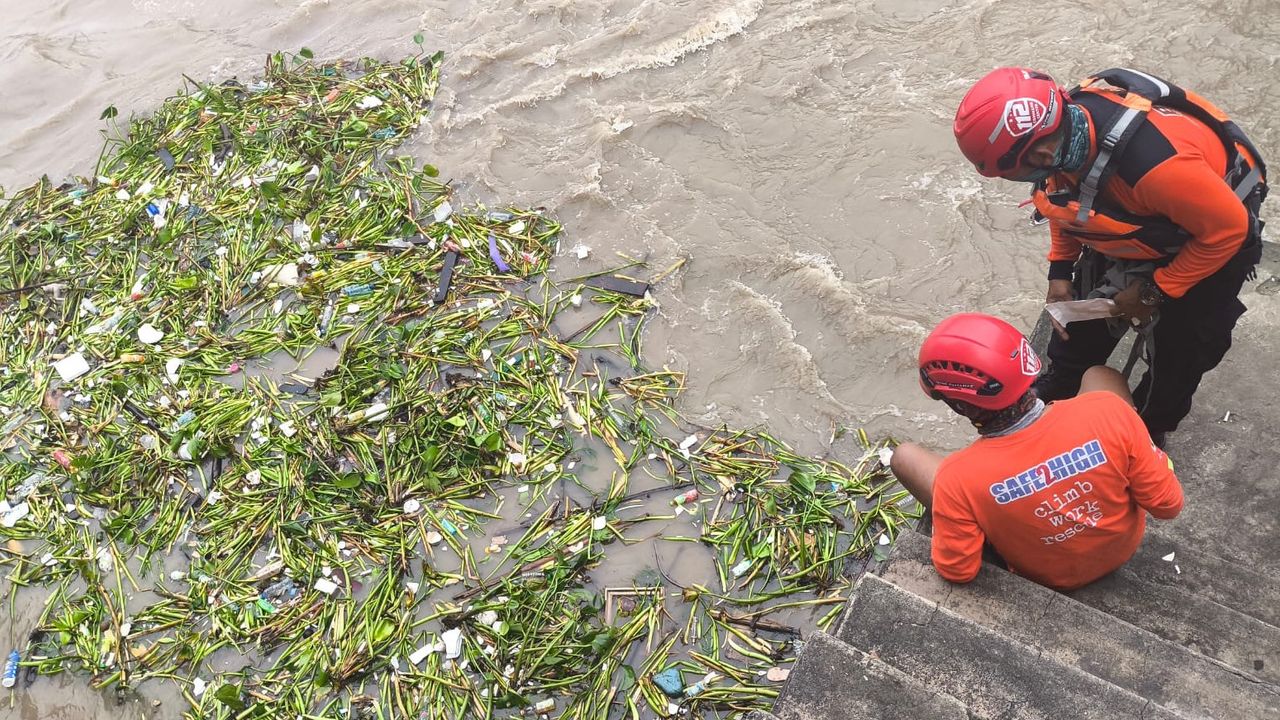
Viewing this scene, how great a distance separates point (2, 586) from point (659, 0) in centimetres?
584

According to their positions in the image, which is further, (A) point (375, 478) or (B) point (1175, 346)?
(A) point (375, 478)

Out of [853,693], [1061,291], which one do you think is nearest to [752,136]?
[1061,291]

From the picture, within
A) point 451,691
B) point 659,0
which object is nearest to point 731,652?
point 451,691

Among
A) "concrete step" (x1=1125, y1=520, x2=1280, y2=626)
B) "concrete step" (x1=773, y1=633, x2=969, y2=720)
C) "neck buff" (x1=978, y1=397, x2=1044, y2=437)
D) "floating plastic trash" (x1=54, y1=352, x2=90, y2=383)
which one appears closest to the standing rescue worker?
"concrete step" (x1=1125, y1=520, x2=1280, y2=626)

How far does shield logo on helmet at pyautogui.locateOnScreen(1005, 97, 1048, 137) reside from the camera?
101 inches

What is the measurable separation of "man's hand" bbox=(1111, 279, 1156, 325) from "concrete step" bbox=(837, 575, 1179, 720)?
1238mm

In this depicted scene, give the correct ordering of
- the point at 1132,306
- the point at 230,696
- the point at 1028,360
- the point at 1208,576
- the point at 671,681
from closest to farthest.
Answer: the point at 1028,360 → the point at 1208,576 → the point at 1132,306 → the point at 671,681 → the point at 230,696

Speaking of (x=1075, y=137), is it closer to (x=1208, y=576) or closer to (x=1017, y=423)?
(x=1017, y=423)

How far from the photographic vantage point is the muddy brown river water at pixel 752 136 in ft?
15.1

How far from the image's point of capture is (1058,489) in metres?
2.37

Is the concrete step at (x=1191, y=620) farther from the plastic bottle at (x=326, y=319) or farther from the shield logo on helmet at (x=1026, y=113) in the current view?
the plastic bottle at (x=326, y=319)

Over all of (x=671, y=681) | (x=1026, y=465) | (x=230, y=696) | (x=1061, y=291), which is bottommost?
(x=671, y=681)

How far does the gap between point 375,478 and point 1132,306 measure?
10.9 ft

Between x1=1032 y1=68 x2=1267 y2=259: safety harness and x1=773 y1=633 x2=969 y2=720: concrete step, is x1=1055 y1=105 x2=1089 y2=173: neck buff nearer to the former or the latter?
x1=1032 y1=68 x2=1267 y2=259: safety harness
